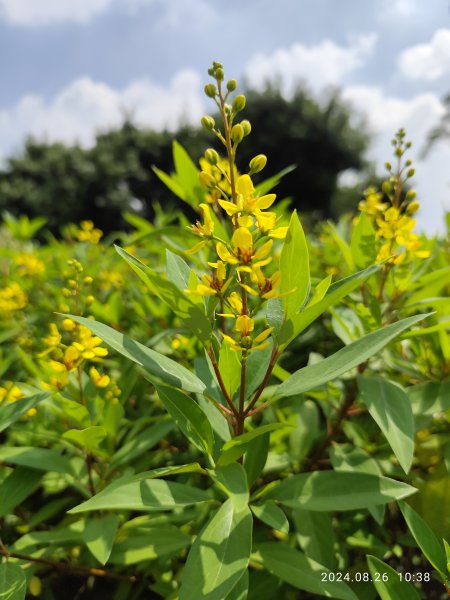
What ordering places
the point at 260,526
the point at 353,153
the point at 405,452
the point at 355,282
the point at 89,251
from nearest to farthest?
1. the point at 355,282
2. the point at 405,452
3. the point at 260,526
4. the point at 89,251
5. the point at 353,153

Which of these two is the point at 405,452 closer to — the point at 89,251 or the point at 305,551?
the point at 305,551

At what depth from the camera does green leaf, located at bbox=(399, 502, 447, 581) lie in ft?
3.06

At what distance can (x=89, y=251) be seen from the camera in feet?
10.2

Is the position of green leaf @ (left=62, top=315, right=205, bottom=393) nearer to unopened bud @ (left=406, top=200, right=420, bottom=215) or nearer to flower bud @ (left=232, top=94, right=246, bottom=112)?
flower bud @ (left=232, top=94, right=246, bottom=112)

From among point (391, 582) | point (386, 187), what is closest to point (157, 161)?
point (386, 187)

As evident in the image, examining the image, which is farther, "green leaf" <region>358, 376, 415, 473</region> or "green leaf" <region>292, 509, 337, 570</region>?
"green leaf" <region>292, 509, 337, 570</region>

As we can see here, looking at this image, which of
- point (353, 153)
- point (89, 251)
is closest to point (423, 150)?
point (353, 153)

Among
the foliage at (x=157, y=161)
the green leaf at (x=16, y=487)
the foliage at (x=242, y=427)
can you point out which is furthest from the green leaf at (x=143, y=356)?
the foliage at (x=157, y=161)

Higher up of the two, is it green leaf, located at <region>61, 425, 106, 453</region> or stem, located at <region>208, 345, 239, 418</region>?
stem, located at <region>208, 345, 239, 418</region>

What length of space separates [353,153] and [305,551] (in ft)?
98.2

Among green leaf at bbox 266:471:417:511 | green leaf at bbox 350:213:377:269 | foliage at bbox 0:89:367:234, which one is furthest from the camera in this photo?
foliage at bbox 0:89:367:234

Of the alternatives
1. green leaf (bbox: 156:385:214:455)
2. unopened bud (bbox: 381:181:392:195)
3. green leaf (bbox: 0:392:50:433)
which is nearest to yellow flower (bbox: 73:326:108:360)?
green leaf (bbox: 0:392:50:433)

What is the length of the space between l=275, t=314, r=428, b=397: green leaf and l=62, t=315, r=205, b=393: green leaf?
0.18 metres

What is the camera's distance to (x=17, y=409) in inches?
42.6
